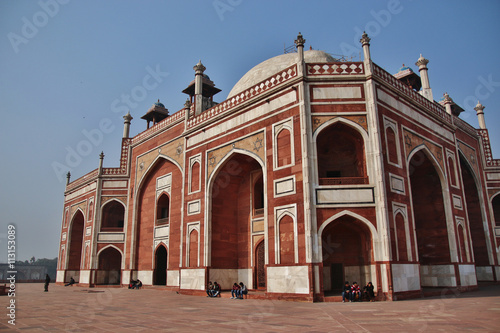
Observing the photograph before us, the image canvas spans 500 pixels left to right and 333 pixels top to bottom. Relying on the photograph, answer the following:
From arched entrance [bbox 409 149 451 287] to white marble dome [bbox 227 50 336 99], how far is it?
7.59 meters

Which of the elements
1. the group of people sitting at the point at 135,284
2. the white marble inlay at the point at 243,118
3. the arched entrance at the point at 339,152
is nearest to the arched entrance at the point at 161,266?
the group of people sitting at the point at 135,284

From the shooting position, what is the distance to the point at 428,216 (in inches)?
616

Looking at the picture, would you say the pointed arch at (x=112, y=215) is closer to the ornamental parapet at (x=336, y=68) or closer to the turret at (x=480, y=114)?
the ornamental parapet at (x=336, y=68)

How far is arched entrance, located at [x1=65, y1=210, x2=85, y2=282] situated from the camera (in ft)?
89.7

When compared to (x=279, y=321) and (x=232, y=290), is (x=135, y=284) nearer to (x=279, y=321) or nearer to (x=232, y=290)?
(x=232, y=290)

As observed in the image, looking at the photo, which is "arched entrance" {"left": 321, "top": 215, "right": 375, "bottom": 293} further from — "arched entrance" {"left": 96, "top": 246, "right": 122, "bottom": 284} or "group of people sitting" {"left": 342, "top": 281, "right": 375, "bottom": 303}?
"arched entrance" {"left": 96, "top": 246, "right": 122, "bottom": 284}

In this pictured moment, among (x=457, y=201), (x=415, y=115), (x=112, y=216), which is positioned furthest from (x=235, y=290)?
(x=112, y=216)

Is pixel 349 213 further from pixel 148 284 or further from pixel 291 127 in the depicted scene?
pixel 148 284

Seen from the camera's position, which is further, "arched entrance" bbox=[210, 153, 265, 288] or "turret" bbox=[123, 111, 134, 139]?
"turret" bbox=[123, 111, 134, 139]

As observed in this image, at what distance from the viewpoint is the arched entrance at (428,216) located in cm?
1502

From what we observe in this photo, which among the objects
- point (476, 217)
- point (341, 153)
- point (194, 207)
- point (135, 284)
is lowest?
A: point (135, 284)

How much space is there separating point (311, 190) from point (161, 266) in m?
11.7

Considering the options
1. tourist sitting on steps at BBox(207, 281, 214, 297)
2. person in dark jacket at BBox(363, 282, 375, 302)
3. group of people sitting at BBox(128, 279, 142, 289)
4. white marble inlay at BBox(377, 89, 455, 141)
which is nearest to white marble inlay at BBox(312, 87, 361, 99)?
white marble inlay at BBox(377, 89, 455, 141)

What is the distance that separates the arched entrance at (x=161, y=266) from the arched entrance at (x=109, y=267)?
201 inches
